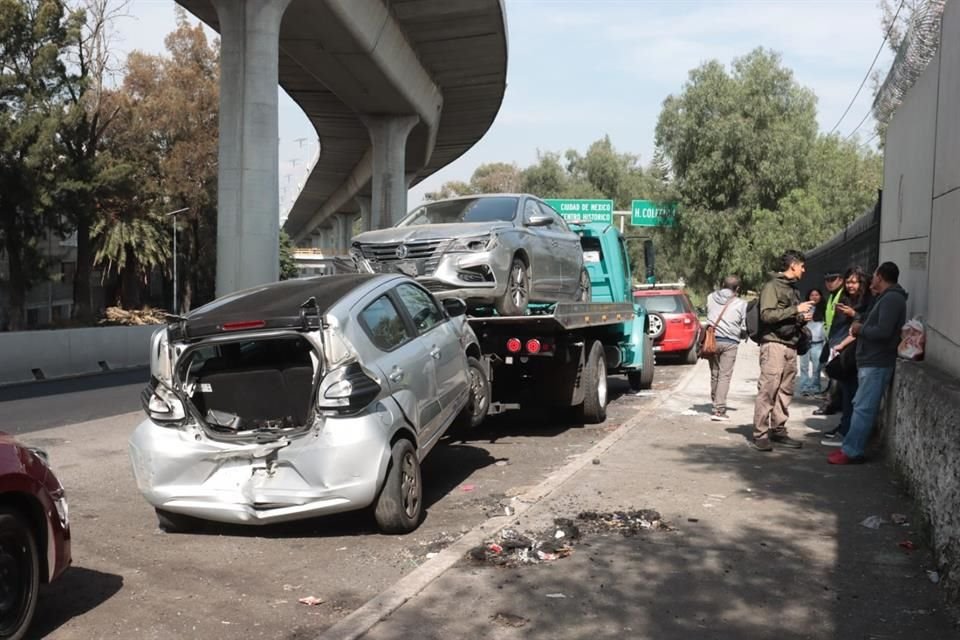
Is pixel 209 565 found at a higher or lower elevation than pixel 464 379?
lower

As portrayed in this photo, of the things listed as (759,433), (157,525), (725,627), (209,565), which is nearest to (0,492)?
(209,565)

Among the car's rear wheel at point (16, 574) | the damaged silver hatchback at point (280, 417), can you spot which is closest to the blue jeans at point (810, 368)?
the damaged silver hatchback at point (280, 417)

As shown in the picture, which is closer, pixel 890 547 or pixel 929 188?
pixel 890 547

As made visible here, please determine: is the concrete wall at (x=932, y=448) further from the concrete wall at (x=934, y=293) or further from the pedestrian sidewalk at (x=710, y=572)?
the pedestrian sidewalk at (x=710, y=572)

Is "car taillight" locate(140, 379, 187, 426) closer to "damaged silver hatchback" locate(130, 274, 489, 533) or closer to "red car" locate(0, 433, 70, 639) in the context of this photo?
"damaged silver hatchback" locate(130, 274, 489, 533)

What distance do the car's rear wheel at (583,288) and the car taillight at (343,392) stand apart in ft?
22.0

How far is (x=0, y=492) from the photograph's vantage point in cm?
427

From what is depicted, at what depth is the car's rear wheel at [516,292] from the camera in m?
9.84

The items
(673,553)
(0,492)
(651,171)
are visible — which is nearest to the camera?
(0,492)

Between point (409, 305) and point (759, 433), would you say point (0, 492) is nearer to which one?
→ point (409, 305)

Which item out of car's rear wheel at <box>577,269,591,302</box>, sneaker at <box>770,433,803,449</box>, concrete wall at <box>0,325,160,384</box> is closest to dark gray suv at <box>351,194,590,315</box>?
car's rear wheel at <box>577,269,591,302</box>

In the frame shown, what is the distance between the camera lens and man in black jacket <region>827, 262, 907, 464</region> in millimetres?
8070

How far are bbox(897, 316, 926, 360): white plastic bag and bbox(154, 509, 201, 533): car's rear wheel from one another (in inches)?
236

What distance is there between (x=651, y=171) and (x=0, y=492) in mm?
40025
